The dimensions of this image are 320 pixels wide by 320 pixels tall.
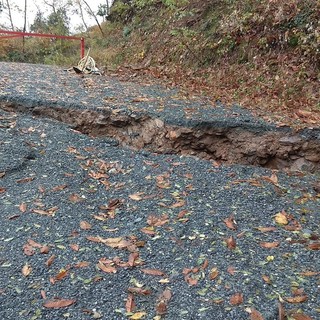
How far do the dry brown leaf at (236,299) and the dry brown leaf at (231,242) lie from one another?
1.68ft

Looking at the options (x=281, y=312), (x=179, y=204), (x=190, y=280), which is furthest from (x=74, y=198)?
(x=281, y=312)

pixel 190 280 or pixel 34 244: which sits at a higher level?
pixel 34 244

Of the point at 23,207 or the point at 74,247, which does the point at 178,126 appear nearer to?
the point at 23,207

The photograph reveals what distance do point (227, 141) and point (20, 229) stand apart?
9.65 feet

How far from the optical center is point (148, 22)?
1073cm

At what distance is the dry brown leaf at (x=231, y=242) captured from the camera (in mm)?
2829

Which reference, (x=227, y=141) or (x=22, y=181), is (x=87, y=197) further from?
(x=227, y=141)

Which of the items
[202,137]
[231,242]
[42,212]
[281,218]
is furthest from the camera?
[202,137]

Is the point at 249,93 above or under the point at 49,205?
above


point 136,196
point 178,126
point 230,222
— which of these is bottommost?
point 230,222

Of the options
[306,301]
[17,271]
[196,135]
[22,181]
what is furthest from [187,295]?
[196,135]

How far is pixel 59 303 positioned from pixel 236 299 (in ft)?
3.49

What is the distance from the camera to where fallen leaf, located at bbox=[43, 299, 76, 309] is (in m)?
2.24

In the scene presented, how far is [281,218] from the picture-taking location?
3275mm
